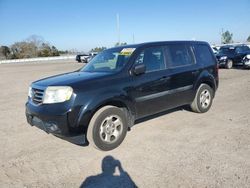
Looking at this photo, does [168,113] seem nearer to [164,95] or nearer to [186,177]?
[164,95]

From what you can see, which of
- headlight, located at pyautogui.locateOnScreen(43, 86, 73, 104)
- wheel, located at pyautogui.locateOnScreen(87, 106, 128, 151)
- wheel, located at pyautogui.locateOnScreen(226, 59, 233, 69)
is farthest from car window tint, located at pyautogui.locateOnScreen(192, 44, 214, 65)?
wheel, located at pyautogui.locateOnScreen(226, 59, 233, 69)

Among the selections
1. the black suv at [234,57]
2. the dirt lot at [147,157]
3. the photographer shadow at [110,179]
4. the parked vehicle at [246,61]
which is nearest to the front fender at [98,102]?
the dirt lot at [147,157]

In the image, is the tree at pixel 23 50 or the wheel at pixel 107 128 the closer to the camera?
the wheel at pixel 107 128

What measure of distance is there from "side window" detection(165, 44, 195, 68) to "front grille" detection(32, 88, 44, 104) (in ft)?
8.89

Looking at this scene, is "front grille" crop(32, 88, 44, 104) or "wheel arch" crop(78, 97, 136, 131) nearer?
"wheel arch" crop(78, 97, 136, 131)

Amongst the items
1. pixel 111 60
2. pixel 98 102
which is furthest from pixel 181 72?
pixel 98 102

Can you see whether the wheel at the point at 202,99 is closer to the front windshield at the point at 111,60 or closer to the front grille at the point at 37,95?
the front windshield at the point at 111,60

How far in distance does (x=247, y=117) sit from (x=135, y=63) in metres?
3.13

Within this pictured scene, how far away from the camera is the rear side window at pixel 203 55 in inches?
253

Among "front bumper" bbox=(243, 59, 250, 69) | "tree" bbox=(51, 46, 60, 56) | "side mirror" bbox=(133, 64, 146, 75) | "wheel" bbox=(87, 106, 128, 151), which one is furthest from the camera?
"tree" bbox=(51, 46, 60, 56)

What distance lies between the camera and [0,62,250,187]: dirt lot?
3518mm

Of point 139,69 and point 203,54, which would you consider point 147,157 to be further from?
point 203,54

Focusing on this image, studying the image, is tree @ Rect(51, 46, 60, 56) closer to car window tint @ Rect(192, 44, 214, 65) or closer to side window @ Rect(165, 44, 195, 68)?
car window tint @ Rect(192, 44, 214, 65)

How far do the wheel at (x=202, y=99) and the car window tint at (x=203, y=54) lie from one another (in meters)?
0.62
